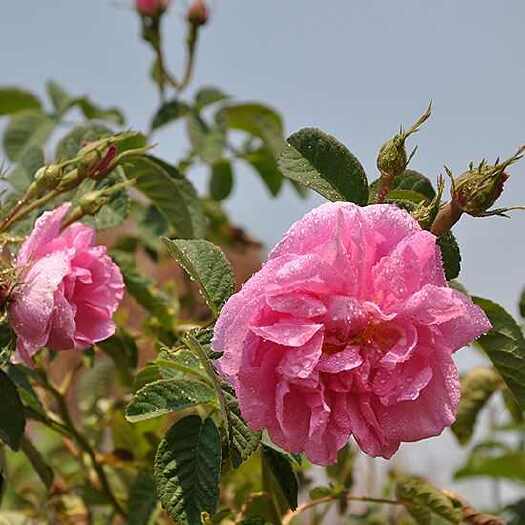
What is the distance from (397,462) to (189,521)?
1.22 meters

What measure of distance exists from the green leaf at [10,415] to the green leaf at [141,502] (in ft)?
0.90

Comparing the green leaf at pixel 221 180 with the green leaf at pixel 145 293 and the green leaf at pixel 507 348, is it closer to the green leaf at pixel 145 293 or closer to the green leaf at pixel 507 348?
the green leaf at pixel 145 293

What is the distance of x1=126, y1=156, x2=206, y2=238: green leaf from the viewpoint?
3.80 ft

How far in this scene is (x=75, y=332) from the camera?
0.89 meters

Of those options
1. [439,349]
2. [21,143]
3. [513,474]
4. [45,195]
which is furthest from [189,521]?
[513,474]

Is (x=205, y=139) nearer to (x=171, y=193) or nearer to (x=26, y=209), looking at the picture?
(x=171, y=193)

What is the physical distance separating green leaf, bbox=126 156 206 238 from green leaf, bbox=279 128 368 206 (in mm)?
327

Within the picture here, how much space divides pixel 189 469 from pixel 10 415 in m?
0.21

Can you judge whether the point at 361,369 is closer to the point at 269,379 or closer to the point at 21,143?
the point at 269,379

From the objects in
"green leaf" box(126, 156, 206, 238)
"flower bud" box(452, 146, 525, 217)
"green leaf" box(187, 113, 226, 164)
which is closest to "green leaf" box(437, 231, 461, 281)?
"flower bud" box(452, 146, 525, 217)

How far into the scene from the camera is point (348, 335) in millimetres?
677

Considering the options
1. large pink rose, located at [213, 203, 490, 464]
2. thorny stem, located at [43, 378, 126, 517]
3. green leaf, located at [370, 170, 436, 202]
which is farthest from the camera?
thorny stem, located at [43, 378, 126, 517]

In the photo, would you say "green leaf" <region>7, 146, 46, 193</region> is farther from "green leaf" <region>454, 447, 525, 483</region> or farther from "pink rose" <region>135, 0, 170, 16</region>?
"green leaf" <region>454, 447, 525, 483</region>

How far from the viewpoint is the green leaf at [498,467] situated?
1990 millimetres
